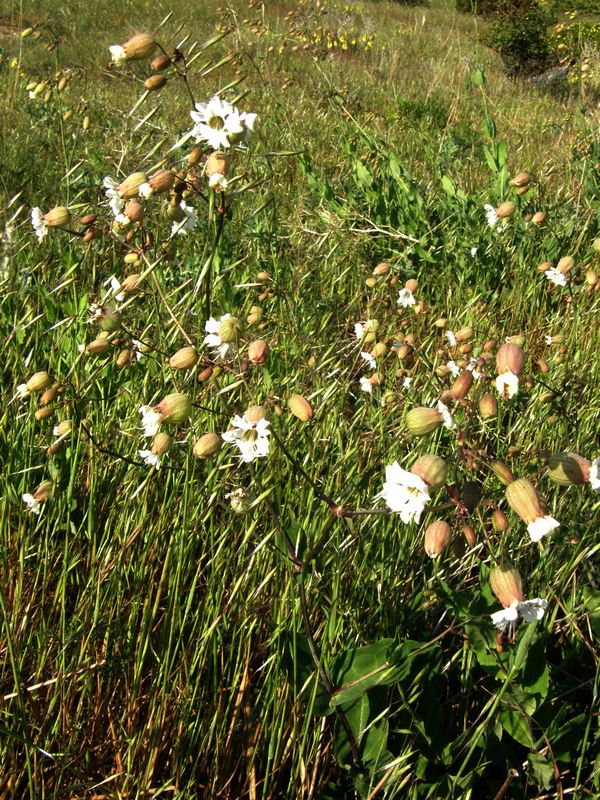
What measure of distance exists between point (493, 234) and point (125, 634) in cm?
174

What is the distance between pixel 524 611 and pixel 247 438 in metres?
0.42

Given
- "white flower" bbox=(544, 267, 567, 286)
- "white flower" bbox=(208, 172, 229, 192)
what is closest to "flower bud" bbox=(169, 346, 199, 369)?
"white flower" bbox=(208, 172, 229, 192)

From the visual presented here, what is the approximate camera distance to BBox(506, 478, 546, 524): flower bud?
85 centimetres

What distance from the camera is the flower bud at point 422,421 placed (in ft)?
3.10

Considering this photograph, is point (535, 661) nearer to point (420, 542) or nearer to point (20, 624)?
point (420, 542)

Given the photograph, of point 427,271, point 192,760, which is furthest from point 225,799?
point 427,271

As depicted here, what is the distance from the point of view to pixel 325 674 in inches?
35.9

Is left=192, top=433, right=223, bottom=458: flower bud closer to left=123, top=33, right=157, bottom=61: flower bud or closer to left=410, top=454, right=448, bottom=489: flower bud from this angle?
left=410, top=454, right=448, bottom=489: flower bud

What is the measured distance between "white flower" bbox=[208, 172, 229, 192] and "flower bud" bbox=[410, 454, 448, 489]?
0.49m

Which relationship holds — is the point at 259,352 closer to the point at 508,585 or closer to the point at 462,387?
the point at 462,387

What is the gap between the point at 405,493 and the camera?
2.82 ft

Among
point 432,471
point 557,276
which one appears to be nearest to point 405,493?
point 432,471

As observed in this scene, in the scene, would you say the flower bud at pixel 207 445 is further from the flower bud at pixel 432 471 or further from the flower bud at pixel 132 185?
the flower bud at pixel 132 185

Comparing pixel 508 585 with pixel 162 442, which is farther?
pixel 162 442
